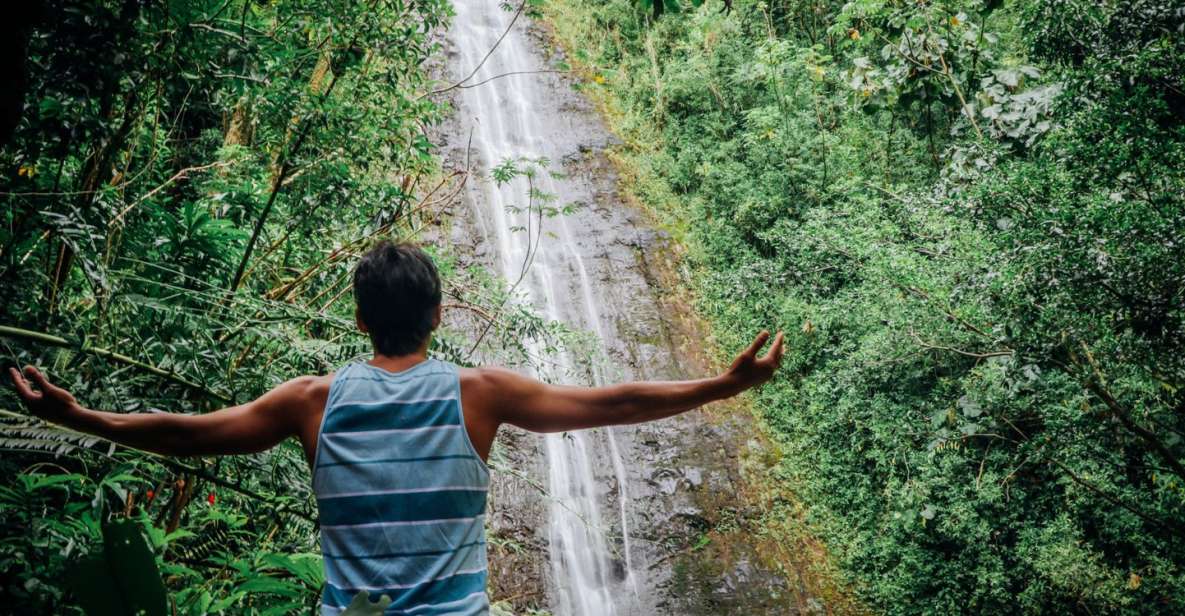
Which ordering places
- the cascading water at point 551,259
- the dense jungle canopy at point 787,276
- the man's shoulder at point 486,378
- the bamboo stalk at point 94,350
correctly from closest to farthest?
the man's shoulder at point 486,378 → the bamboo stalk at point 94,350 → the dense jungle canopy at point 787,276 → the cascading water at point 551,259

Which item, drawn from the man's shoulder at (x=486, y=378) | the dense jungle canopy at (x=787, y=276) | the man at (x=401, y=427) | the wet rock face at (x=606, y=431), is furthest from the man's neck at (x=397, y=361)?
the wet rock face at (x=606, y=431)

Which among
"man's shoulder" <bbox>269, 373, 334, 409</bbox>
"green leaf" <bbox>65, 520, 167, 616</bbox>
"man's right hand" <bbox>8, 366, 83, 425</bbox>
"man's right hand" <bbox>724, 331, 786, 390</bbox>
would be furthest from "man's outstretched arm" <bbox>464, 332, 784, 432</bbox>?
"man's right hand" <bbox>8, 366, 83, 425</bbox>

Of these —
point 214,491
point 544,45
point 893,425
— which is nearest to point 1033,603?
point 893,425

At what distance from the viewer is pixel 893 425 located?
8680 millimetres

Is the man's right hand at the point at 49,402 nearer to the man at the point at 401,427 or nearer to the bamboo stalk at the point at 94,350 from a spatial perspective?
the man at the point at 401,427

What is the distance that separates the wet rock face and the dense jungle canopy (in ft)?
2.91

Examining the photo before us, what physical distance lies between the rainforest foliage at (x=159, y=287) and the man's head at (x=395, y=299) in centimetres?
58

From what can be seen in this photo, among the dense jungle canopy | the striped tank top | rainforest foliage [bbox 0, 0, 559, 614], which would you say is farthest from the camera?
the dense jungle canopy

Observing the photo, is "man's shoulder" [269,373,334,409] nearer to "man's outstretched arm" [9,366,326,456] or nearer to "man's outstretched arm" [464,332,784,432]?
"man's outstretched arm" [9,366,326,456]

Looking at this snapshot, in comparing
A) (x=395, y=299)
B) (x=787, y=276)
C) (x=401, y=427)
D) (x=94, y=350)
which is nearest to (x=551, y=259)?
(x=787, y=276)

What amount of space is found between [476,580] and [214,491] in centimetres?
272

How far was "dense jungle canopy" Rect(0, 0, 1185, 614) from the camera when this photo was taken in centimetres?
273

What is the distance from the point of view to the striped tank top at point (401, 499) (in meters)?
1.36

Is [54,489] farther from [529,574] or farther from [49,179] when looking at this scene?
[529,574]
